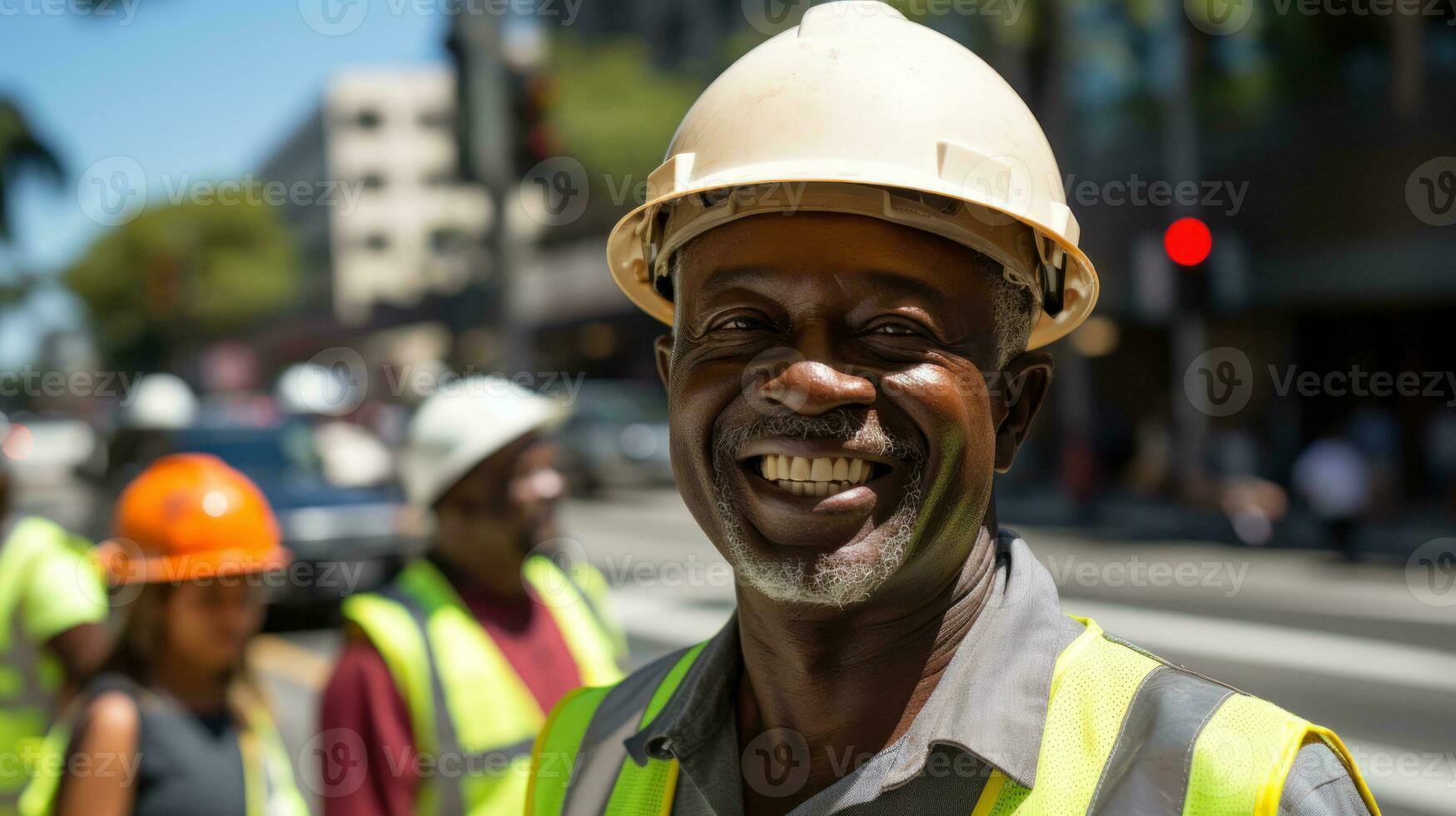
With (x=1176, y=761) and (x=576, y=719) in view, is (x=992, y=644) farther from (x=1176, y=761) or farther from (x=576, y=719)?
(x=576, y=719)

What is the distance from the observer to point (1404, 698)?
8.05 m

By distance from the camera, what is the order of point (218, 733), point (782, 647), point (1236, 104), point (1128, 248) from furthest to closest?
1. point (1128, 248)
2. point (1236, 104)
3. point (218, 733)
4. point (782, 647)

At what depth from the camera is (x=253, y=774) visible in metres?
3.31

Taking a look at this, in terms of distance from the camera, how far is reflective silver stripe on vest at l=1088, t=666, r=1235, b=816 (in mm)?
1458

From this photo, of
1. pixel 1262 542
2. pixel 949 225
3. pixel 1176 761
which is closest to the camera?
pixel 1176 761

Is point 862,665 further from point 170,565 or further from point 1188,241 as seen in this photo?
point 1188,241

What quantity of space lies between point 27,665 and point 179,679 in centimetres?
97

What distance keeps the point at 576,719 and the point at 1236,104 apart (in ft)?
68.7

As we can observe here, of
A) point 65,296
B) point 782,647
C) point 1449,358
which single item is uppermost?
point 782,647

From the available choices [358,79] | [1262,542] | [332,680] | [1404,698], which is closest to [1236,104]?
[1262,542]

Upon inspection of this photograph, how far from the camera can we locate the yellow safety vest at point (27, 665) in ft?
12.7
